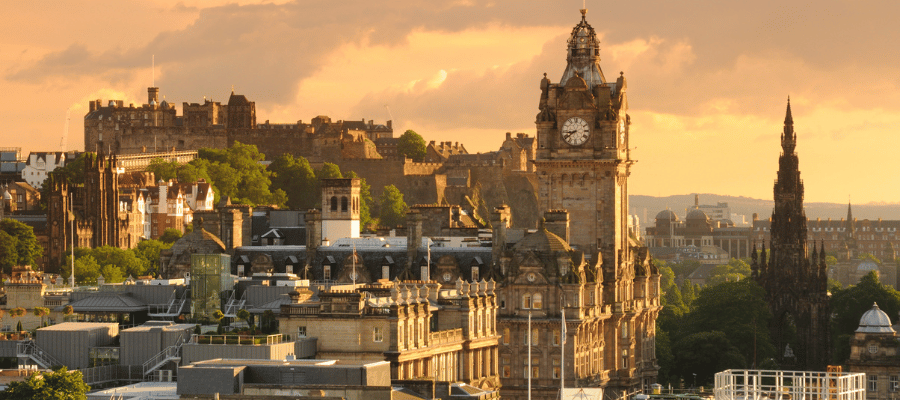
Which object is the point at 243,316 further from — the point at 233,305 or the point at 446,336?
the point at 446,336

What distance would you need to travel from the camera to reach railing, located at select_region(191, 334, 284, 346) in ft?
373

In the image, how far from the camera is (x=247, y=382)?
97.3 metres

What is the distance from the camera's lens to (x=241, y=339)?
4491 inches

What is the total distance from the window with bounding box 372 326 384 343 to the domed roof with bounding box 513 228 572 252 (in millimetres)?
40149

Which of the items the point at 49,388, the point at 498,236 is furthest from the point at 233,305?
the point at 49,388

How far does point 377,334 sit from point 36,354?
1911 cm

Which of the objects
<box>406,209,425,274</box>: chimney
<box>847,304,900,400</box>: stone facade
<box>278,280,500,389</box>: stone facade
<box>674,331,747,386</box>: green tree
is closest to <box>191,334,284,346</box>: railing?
<box>278,280,500,389</box>: stone facade

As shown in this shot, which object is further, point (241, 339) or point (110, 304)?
point (110, 304)

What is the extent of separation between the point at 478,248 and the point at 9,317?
39.4 m

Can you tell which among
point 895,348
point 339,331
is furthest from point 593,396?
point 895,348

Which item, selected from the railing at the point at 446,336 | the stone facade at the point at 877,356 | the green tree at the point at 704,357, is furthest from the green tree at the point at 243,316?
the stone facade at the point at 877,356

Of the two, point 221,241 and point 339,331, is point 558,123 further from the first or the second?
point 339,331

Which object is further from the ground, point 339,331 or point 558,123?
point 558,123

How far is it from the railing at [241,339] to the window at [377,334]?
551 centimetres
